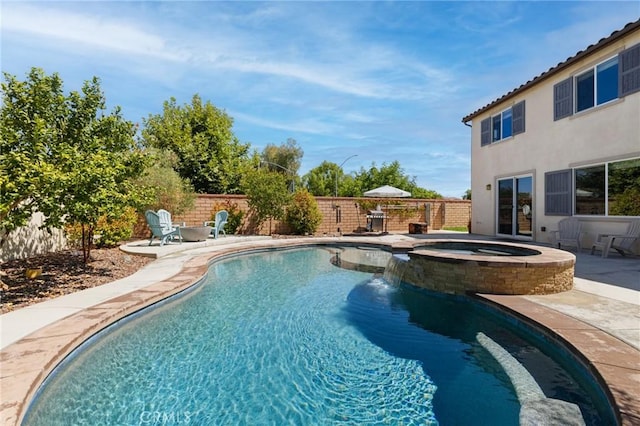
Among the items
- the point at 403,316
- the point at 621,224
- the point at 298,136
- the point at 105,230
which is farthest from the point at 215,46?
the point at 298,136

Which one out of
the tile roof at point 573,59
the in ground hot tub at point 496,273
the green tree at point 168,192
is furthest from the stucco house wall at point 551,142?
the green tree at point 168,192

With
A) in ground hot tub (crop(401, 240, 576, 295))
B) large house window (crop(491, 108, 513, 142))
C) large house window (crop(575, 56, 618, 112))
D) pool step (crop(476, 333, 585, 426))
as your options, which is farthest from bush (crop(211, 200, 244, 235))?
pool step (crop(476, 333, 585, 426))

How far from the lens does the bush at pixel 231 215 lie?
50.6 feet

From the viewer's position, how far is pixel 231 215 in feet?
50.8

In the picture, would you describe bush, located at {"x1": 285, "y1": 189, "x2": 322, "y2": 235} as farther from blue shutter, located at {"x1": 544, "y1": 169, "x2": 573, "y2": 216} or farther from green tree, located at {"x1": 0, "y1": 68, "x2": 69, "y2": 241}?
green tree, located at {"x1": 0, "y1": 68, "x2": 69, "y2": 241}

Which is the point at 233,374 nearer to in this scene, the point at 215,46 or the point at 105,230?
the point at 105,230

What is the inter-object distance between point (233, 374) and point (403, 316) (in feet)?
9.61

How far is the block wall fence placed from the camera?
15.3m

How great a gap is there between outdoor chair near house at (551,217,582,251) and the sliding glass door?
6.52 feet

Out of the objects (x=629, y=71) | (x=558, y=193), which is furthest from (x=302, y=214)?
(x=629, y=71)

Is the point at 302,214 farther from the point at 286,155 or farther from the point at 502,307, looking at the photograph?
the point at 286,155

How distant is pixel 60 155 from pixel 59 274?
9.38 feet

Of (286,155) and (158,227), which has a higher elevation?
(286,155)

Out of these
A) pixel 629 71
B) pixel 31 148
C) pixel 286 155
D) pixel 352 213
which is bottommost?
pixel 352 213
